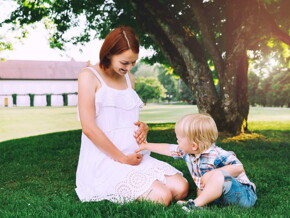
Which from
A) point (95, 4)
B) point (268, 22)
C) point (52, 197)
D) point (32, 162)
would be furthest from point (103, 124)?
point (95, 4)

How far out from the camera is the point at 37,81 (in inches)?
2675

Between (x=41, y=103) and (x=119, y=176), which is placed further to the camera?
(x=41, y=103)

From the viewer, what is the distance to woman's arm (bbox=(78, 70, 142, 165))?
3.36 m

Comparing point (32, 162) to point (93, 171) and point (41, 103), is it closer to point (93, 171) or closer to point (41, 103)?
point (93, 171)

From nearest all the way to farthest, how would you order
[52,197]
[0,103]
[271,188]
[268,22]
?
[52,197] → [271,188] → [268,22] → [0,103]

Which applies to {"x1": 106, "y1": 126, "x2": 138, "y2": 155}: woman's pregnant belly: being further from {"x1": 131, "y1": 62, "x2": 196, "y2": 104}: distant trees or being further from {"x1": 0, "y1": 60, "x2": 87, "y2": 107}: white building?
{"x1": 0, "y1": 60, "x2": 87, "y2": 107}: white building

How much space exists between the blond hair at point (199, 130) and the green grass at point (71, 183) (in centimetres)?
63

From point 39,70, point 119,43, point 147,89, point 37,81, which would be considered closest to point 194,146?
point 119,43

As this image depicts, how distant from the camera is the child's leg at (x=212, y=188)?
3080 mm

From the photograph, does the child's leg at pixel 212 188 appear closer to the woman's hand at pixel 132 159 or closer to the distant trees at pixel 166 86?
the woman's hand at pixel 132 159

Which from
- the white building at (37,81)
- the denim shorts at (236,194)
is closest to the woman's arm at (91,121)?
the denim shorts at (236,194)

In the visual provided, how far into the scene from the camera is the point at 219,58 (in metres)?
10.5

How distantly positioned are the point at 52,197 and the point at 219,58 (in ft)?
25.3

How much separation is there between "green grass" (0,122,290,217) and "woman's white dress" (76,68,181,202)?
0.53 ft
